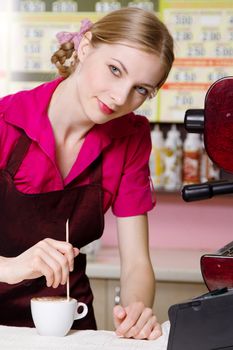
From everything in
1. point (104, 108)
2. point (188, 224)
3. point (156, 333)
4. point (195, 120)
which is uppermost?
point (195, 120)

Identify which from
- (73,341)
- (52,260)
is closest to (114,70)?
(52,260)

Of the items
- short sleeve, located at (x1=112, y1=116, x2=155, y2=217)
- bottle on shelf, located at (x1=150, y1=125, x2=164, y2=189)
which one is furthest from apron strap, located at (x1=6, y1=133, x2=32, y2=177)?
bottle on shelf, located at (x1=150, y1=125, x2=164, y2=189)

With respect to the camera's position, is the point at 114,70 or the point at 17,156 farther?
the point at 17,156

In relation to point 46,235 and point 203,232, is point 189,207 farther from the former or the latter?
point 46,235

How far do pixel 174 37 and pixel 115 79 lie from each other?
1.77 m

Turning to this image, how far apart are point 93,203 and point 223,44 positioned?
164 centimetres

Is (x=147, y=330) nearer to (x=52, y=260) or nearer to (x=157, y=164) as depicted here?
(x=52, y=260)

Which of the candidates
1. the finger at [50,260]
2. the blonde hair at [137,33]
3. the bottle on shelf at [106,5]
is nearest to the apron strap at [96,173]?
the blonde hair at [137,33]

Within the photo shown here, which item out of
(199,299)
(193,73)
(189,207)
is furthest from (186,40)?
(199,299)

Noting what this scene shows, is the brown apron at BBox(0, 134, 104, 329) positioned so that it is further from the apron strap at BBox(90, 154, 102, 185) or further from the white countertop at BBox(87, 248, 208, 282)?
the white countertop at BBox(87, 248, 208, 282)

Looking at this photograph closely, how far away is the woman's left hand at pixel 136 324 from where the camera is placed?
60.1 inches

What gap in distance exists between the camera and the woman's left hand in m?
1.53

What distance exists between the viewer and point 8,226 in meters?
1.93

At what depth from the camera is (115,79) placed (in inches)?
66.4
